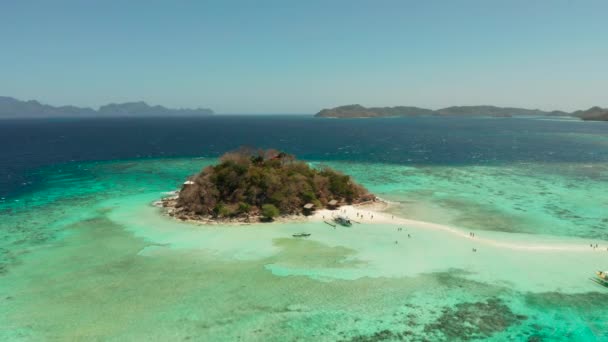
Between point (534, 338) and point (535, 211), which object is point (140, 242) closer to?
point (534, 338)

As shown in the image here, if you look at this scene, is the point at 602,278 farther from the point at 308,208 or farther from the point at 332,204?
the point at 308,208

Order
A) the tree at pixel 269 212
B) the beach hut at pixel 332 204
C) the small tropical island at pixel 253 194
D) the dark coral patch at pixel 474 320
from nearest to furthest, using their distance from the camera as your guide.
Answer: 1. the dark coral patch at pixel 474 320
2. the tree at pixel 269 212
3. the small tropical island at pixel 253 194
4. the beach hut at pixel 332 204

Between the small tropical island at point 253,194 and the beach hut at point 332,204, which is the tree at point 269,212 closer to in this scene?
the small tropical island at point 253,194

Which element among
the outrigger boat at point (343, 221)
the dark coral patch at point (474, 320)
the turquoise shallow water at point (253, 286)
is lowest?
the dark coral patch at point (474, 320)

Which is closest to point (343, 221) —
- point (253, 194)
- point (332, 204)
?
point (332, 204)

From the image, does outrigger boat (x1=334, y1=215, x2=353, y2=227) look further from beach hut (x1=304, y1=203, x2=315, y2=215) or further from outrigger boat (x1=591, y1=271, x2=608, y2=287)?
outrigger boat (x1=591, y1=271, x2=608, y2=287)

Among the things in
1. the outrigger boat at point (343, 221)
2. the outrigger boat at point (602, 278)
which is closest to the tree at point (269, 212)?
the outrigger boat at point (343, 221)

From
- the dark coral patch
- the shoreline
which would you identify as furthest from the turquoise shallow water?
the shoreline

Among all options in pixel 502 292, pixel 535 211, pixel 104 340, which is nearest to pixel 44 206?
pixel 104 340
